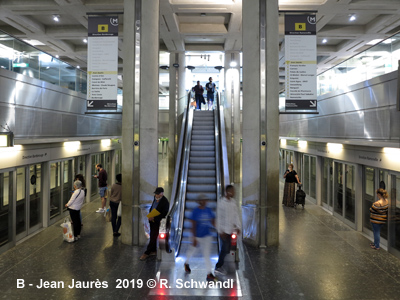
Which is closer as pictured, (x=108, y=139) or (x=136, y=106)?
(x=136, y=106)

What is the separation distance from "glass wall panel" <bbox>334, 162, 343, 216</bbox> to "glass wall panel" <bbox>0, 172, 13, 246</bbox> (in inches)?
403

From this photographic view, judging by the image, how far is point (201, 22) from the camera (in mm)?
16359

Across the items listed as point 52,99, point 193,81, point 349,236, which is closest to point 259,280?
point 349,236

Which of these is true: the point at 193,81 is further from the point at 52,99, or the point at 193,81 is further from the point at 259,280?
the point at 259,280

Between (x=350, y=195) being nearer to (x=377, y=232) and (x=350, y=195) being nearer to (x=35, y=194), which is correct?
(x=377, y=232)

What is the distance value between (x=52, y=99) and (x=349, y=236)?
33.9 ft

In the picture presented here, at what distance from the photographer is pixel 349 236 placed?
9.20 meters

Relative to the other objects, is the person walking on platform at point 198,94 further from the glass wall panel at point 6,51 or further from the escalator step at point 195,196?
the glass wall panel at point 6,51

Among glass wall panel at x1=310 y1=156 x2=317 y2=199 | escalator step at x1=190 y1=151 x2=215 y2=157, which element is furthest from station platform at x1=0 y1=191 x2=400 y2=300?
glass wall panel at x1=310 y1=156 x2=317 y2=199

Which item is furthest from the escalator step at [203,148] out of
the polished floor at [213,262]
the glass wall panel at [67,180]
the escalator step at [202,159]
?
the polished floor at [213,262]

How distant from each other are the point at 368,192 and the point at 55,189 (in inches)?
398

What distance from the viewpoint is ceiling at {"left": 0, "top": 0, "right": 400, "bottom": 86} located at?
40.8 ft

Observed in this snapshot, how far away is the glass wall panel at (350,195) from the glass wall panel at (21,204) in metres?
9.85

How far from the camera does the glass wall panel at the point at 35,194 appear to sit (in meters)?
9.45
